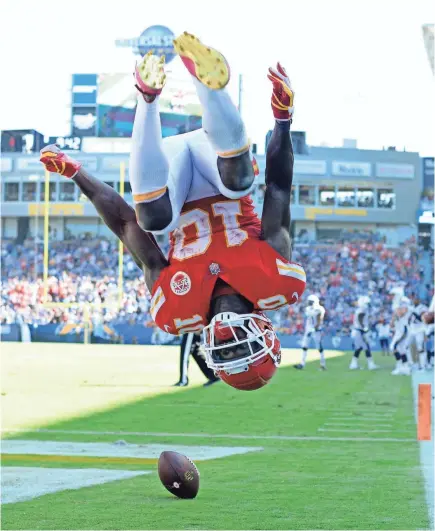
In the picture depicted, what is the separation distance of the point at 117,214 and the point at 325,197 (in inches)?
1866

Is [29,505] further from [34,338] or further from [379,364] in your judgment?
[34,338]

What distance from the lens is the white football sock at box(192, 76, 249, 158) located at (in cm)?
437

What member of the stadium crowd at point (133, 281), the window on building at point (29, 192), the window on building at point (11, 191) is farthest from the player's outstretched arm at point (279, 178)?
the window on building at point (11, 191)

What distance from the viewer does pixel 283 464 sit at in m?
8.75

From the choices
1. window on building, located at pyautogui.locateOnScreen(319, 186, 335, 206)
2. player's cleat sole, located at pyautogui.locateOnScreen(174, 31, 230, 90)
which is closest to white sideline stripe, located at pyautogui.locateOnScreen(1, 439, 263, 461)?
player's cleat sole, located at pyautogui.locateOnScreen(174, 31, 230, 90)

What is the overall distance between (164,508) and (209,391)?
1023cm

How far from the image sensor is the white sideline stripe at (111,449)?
941 cm

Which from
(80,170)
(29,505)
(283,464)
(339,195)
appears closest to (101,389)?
(283,464)

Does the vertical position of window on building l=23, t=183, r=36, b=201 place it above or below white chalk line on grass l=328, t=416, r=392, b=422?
above

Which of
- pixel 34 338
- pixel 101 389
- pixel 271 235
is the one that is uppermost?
pixel 271 235

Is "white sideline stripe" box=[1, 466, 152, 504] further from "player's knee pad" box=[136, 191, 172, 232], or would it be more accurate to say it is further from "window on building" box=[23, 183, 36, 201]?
"window on building" box=[23, 183, 36, 201]

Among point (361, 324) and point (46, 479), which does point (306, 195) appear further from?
point (46, 479)

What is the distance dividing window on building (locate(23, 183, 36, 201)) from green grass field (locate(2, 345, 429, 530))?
30.5 meters

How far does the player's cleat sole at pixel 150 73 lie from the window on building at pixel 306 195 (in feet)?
156
